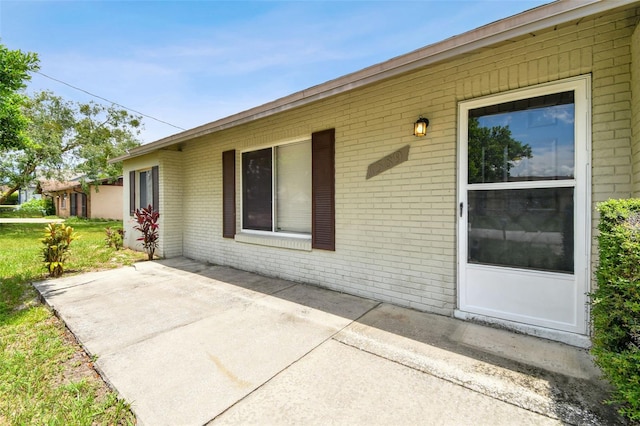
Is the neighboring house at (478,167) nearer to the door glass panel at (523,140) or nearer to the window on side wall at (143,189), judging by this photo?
the door glass panel at (523,140)

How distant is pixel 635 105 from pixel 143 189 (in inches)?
386

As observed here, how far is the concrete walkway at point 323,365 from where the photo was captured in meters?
1.85

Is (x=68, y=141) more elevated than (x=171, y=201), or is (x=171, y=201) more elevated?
(x=68, y=141)

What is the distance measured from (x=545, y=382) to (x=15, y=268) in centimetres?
913

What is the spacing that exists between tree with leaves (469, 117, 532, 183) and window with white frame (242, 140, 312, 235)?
8.42 feet

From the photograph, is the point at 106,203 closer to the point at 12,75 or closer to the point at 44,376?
the point at 12,75

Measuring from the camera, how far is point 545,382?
2.13 meters

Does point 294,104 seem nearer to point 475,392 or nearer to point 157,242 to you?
point 475,392

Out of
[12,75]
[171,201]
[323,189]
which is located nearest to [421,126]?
[323,189]

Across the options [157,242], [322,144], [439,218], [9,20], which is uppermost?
[9,20]

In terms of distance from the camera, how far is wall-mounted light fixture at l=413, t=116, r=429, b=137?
3396mm

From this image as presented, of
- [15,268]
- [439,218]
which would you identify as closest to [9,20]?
[15,268]

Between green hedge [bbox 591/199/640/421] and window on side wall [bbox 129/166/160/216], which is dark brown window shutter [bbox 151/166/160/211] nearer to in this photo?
window on side wall [bbox 129/166/160/216]

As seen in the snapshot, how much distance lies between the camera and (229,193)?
602 centimetres
